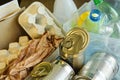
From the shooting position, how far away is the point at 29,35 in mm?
1103

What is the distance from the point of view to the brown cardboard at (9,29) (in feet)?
3.57

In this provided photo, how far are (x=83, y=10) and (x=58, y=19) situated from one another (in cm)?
18

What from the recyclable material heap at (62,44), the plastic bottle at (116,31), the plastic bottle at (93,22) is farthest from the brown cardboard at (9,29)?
the plastic bottle at (116,31)

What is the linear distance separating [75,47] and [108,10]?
353mm

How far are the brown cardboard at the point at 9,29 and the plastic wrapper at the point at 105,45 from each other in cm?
42

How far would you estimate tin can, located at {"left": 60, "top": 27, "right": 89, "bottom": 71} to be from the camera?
0.82m

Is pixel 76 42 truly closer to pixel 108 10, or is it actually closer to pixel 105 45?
pixel 105 45

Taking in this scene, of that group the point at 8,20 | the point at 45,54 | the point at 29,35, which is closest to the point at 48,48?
the point at 45,54

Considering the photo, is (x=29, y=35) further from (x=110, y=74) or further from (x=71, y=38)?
(x=110, y=74)

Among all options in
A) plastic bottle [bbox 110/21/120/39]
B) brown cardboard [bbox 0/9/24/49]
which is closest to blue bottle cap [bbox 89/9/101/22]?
plastic bottle [bbox 110/21/120/39]

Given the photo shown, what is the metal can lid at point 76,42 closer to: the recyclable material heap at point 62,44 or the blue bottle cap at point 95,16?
the recyclable material heap at point 62,44

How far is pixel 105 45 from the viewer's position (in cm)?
92

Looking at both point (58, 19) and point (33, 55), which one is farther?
point (58, 19)

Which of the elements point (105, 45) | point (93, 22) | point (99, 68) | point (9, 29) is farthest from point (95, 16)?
point (9, 29)
